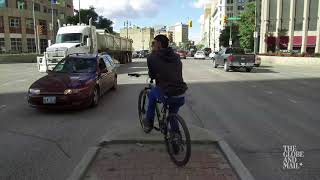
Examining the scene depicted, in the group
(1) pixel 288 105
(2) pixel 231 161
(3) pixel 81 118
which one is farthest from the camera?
(1) pixel 288 105

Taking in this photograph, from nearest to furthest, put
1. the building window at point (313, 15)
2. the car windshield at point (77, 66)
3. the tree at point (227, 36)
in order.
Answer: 1. the car windshield at point (77, 66)
2. the building window at point (313, 15)
3. the tree at point (227, 36)

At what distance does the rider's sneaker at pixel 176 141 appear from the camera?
5.68 metres

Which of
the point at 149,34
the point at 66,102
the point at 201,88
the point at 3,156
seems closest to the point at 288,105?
the point at 201,88

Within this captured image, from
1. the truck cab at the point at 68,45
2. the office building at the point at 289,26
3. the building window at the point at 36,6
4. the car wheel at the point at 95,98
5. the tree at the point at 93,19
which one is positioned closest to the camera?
the car wheel at the point at 95,98

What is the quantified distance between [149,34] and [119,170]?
134 metres

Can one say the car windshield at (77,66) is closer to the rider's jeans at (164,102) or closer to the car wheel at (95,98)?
the car wheel at (95,98)

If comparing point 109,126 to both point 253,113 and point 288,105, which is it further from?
point 288,105

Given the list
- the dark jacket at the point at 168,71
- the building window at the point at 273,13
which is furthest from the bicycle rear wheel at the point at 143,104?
the building window at the point at 273,13

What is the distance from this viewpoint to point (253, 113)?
404 inches

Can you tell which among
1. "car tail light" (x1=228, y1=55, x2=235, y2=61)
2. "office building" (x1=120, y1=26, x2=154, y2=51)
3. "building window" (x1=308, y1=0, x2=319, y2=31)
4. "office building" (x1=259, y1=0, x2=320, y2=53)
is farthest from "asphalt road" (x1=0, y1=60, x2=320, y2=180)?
"office building" (x1=120, y1=26, x2=154, y2=51)

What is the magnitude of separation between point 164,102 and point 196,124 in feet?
9.40

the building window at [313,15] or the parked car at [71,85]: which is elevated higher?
the building window at [313,15]

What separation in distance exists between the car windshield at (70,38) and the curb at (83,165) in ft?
73.5

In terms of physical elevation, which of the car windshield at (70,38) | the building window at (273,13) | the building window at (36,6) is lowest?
the car windshield at (70,38)
